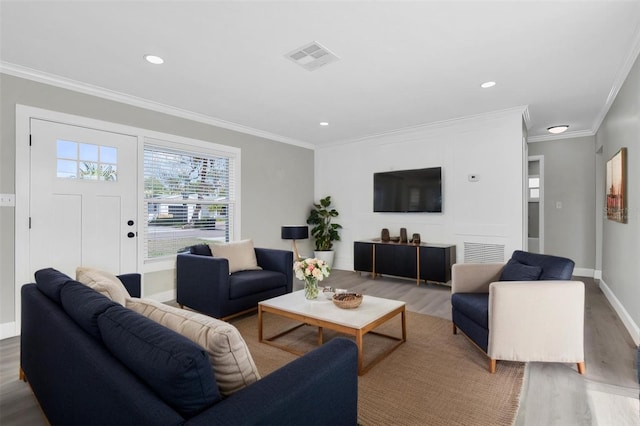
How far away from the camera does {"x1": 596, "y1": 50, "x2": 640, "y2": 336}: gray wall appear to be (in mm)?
2865

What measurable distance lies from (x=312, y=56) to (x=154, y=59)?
1.39 m

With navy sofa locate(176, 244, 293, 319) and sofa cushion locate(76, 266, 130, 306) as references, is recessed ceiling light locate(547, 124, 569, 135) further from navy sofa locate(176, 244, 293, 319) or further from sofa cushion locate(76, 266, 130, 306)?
sofa cushion locate(76, 266, 130, 306)

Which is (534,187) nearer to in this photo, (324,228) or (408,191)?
(408,191)

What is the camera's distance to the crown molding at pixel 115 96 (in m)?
3.07

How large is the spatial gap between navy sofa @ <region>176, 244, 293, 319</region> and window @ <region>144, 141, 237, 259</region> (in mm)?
743

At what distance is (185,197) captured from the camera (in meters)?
4.52

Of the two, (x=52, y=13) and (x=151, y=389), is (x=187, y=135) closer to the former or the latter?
(x=52, y=13)

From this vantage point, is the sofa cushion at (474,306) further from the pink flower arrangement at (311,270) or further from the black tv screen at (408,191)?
A: the black tv screen at (408,191)

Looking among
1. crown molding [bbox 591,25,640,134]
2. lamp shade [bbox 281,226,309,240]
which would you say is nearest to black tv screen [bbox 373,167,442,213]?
lamp shade [bbox 281,226,309,240]

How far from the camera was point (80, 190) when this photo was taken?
11.4 feet

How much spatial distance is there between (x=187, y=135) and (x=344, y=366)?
13.3ft

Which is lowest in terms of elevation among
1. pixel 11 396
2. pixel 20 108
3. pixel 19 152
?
pixel 11 396

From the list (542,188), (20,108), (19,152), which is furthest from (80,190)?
(542,188)

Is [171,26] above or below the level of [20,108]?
above
